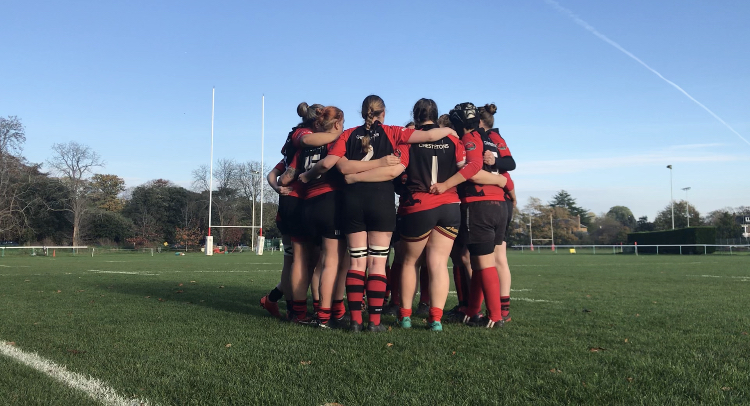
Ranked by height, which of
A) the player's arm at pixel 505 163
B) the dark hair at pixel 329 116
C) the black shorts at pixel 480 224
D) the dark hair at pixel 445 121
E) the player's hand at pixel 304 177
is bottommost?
the black shorts at pixel 480 224

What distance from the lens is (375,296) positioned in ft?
13.7

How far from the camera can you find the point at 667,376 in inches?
108

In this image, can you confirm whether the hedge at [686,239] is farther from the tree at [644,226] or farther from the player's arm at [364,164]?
the tree at [644,226]

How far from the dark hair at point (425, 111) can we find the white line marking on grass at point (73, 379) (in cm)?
288

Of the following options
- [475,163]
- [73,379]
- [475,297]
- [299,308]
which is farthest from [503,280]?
[73,379]

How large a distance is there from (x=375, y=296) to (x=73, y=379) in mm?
2117

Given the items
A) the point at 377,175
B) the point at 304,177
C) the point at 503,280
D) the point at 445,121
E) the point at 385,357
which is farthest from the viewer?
the point at 445,121

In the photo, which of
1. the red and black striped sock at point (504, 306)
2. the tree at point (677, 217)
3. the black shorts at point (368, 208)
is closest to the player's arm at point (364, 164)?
the black shorts at point (368, 208)

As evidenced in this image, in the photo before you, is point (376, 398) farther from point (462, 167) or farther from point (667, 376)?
point (462, 167)

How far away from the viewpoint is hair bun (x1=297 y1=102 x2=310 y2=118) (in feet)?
16.4

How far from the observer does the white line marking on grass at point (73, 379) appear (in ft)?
7.79

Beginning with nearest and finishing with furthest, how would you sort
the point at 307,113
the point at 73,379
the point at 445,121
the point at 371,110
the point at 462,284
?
the point at 73,379, the point at 371,110, the point at 307,113, the point at 445,121, the point at 462,284

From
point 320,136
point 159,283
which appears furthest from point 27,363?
point 159,283

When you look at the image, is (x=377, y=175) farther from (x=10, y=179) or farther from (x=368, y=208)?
(x=10, y=179)
